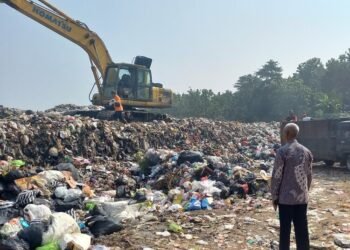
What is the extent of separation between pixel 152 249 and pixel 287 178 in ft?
5.95

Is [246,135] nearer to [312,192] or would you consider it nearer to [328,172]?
[328,172]

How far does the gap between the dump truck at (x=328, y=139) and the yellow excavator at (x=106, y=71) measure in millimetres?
5925

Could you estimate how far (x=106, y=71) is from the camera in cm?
1398

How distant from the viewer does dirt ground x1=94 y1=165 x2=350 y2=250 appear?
4.79m

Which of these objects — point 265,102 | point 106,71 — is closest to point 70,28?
point 106,71

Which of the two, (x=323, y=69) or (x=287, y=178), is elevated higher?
(x=323, y=69)

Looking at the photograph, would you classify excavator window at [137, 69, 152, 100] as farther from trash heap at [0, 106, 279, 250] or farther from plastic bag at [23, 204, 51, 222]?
plastic bag at [23, 204, 51, 222]

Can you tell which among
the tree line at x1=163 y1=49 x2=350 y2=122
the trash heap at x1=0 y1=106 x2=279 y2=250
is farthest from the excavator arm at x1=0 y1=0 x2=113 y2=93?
the tree line at x1=163 y1=49 x2=350 y2=122

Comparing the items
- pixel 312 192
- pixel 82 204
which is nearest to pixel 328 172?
pixel 312 192

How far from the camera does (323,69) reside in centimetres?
5034

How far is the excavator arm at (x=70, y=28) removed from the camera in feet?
41.2

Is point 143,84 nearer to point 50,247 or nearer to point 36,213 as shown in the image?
point 36,213

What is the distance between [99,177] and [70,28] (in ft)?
22.9

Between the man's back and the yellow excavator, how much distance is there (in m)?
10.2
